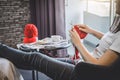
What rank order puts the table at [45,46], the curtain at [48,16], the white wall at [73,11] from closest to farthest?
the table at [45,46] → the curtain at [48,16] → the white wall at [73,11]

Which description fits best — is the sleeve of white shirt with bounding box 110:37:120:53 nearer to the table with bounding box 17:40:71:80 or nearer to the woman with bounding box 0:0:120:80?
the woman with bounding box 0:0:120:80

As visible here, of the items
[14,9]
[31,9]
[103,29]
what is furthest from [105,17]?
[14,9]

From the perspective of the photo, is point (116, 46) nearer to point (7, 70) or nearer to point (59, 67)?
point (59, 67)

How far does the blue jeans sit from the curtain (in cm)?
161

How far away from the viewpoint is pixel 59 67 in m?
1.95

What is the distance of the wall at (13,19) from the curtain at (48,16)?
0.15 m

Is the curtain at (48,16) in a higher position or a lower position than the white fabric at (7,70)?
higher

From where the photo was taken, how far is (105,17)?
→ 4008 millimetres

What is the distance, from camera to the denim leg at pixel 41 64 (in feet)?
6.23

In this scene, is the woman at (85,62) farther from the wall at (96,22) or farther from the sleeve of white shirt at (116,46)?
the wall at (96,22)

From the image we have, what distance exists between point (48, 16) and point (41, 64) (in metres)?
1.97

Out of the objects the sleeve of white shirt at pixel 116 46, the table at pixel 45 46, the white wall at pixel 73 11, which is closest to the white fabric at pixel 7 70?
the table at pixel 45 46

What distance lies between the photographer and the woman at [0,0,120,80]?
157 centimetres

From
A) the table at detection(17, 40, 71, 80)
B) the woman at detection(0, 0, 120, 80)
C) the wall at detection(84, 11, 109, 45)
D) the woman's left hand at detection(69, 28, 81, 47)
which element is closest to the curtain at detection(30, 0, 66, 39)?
the wall at detection(84, 11, 109, 45)
